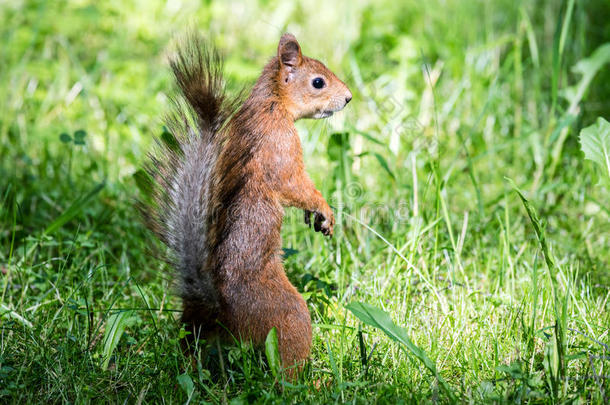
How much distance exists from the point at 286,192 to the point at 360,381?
0.63 metres

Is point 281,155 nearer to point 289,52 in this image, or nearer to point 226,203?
point 226,203

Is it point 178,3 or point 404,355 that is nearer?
point 404,355

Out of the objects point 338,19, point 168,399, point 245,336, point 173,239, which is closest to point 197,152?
point 173,239

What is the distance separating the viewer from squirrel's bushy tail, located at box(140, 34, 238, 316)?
1997mm

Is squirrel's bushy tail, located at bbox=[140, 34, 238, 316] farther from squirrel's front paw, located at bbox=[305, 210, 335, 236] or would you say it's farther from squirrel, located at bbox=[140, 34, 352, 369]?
squirrel's front paw, located at bbox=[305, 210, 335, 236]

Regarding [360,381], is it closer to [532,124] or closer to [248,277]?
[248,277]

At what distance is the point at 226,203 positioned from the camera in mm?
2109

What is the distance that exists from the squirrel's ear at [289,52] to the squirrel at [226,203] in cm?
22

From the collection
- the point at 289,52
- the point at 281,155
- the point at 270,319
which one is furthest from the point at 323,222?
the point at 289,52

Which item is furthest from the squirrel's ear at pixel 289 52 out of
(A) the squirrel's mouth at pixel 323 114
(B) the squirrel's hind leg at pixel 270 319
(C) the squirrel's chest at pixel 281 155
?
(B) the squirrel's hind leg at pixel 270 319

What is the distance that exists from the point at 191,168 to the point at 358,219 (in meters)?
0.99

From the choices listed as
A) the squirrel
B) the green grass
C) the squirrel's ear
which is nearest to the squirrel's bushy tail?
the squirrel

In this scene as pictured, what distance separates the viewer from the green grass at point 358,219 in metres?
2.02

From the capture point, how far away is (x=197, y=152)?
6.72ft
